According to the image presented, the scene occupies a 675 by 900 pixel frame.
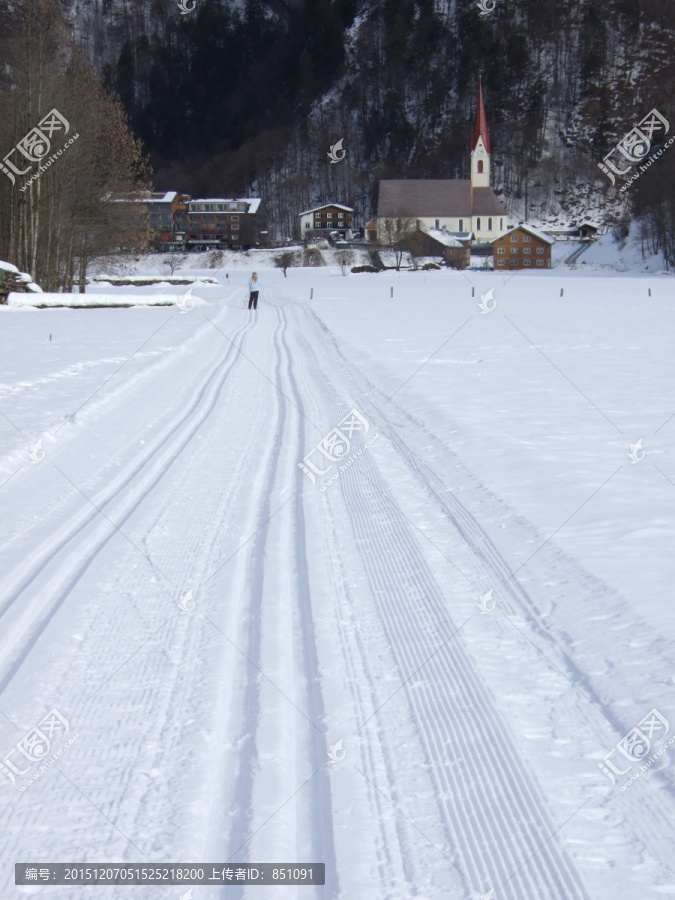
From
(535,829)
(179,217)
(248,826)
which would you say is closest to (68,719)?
(248,826)

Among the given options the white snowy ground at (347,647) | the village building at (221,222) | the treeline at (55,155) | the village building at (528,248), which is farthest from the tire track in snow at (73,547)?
the village building at (221,222)

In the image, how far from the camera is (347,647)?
4133 mm

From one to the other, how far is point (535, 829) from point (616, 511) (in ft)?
12.7

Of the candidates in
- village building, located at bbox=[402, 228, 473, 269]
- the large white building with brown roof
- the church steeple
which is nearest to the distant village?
the large white building with brown roof

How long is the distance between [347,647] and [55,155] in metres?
29.8

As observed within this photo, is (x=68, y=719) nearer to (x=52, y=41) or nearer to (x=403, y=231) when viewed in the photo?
(x=52, y=41)

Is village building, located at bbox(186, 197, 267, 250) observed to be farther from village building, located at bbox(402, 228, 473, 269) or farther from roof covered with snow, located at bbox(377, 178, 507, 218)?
village building, located at bbox(402, 228, 473, 269)

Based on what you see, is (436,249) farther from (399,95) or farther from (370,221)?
(399,95)

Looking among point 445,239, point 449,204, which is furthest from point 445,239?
point 449,204

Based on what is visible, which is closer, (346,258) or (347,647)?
(347,647)

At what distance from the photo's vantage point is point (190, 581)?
5.01 meters

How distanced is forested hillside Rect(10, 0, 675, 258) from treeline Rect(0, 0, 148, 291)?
89.5 m

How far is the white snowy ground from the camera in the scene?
2.80 metres

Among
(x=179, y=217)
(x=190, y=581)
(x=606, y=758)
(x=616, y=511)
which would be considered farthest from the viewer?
(x=179, y=217)
